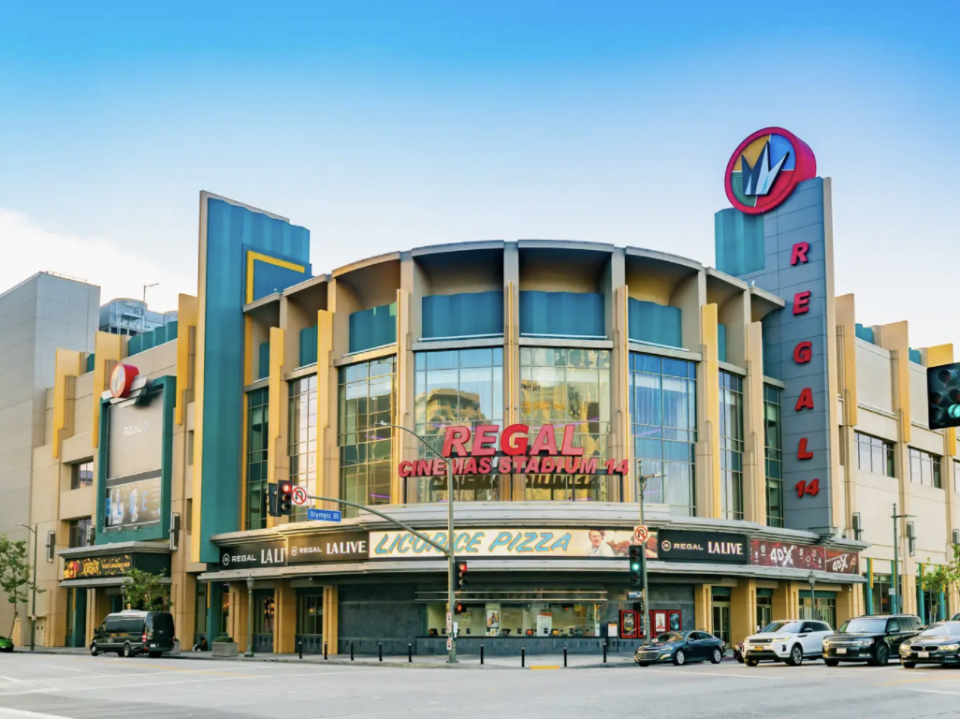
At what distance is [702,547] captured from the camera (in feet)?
184

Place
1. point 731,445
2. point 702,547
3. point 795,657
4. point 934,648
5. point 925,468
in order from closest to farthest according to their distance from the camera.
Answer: point 934,648
point 795,657
point 702,547
point 731,445
point 925,468

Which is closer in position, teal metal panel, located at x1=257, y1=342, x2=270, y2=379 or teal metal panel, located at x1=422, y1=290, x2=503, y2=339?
teal metal panel, located at x1=422, y1=290, x2=503, y2=339

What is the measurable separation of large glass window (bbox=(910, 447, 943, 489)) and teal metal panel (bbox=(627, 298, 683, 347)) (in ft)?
88.1

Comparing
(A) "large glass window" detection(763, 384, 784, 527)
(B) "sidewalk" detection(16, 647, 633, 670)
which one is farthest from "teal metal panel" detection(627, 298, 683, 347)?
(B) "sidewalk" detection(16, 647, 633, 670)

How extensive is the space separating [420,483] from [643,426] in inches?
485

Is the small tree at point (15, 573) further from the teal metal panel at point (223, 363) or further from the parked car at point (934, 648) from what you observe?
the parked car at point (934, 648)

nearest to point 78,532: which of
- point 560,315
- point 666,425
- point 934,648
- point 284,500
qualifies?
point 560,315

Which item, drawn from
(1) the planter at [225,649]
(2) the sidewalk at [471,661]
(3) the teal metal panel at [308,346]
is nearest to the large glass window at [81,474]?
(3) the teal metal panel at [308,346]

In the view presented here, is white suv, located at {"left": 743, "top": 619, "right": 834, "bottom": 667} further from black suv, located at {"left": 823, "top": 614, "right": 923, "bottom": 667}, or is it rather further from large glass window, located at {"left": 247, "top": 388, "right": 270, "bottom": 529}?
large glass window, located at {"left": 247, "top": 388, "right": 270, "bottom": 529}

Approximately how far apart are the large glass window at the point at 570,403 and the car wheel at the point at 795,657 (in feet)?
57.4

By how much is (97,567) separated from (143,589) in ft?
26.3

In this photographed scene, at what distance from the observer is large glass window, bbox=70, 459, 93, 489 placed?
81625 mm

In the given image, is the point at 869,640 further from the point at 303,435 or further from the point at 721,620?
the point at 303,435

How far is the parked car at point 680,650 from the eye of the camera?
140 feet
